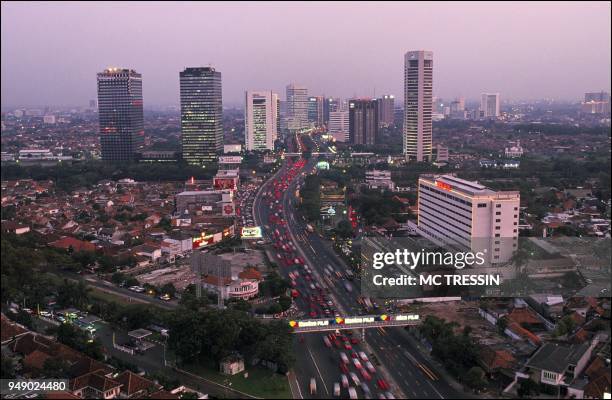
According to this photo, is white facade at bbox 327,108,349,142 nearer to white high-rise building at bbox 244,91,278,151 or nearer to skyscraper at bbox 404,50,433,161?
white high-rise building at bbox 244,91,278,151

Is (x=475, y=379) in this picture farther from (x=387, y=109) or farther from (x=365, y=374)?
(x=387, y=109)

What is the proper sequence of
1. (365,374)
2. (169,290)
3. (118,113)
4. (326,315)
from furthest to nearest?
(118,113) < (169,290) < (326,315) < (365,374)

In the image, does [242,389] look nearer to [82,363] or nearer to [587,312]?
[82,363]

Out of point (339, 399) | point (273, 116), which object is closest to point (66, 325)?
point (339, 399)

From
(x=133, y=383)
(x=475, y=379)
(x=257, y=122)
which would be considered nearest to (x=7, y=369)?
(x=133, y=383)

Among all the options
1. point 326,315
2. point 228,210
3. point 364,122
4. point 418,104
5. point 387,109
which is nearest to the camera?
point 326,315

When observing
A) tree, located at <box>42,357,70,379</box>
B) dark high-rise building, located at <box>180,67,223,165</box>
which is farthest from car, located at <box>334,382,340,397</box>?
dark high-rise building, located at <box>180,67,223,165</box>
